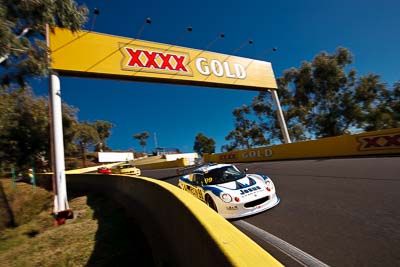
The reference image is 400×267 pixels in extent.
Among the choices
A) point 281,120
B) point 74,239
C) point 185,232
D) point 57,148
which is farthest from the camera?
point 281,120

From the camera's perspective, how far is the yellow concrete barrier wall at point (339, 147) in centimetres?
1130

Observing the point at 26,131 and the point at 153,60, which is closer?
the point at 153,60

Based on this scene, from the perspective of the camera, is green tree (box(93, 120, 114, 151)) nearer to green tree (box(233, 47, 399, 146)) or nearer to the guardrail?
green tree (box(233, 47, 399, 146))

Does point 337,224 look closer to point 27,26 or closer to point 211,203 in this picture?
point 211,203

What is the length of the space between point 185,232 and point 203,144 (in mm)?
98651

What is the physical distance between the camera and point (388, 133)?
11305 mm

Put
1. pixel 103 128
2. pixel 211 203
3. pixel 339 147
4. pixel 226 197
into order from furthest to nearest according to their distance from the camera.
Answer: pixel 103 128 → pixel 339 147 → pixel 211 203 → pixel 226 197

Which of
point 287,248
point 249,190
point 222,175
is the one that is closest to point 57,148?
point 222,175

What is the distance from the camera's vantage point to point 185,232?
2871 mm

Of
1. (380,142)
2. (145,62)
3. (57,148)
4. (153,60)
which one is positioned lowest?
(380,142)

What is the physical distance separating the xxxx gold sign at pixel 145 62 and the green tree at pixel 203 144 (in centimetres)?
8281

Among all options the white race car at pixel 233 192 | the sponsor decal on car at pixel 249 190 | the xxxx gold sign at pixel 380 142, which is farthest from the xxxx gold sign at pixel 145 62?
the sponsor decal on car at pixel 249 190

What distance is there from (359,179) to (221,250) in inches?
268

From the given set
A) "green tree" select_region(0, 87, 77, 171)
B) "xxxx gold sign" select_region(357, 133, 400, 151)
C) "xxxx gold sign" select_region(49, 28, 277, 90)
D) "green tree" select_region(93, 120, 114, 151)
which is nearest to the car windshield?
"xxxx gold sign" select_region(49, 28, 277, 90)
